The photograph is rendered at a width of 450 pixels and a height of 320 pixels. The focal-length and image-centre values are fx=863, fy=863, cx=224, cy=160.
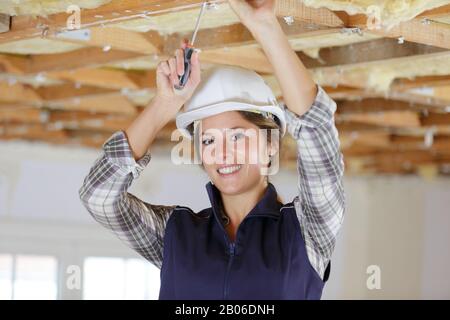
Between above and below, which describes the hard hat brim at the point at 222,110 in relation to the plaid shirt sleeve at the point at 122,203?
Result: above

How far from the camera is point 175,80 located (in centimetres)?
168

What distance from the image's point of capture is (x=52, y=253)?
19.8 feet

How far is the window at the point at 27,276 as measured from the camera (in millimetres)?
5922

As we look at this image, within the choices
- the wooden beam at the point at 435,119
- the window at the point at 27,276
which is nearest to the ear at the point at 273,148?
the wooden beam at the point at 435,119

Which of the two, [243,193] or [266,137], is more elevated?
[266,137]

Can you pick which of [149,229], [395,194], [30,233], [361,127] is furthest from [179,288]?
[395,194]

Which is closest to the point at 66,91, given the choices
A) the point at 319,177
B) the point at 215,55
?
the point at 215,55

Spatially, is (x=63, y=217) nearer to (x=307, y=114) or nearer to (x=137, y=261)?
(x=137, y=261)

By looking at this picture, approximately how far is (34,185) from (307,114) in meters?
4.79

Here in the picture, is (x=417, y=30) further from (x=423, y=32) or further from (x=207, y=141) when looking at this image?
(x=207, y=141)

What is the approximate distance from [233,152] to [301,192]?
6.6 inches

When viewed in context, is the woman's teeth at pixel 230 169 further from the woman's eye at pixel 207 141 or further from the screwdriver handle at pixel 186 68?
the screwdriver handle at pixel 186 68

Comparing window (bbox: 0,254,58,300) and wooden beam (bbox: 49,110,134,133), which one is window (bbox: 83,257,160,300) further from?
wooden beam (bbox: 49,110,134,133)

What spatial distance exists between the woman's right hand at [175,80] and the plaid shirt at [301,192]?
0.13 metres
